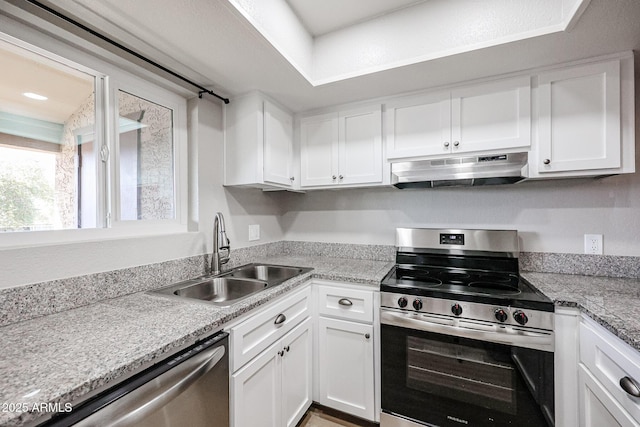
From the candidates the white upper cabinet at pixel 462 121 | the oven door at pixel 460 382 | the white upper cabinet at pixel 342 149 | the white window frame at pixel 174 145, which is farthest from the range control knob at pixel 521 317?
the white window frame at pixel 174 145

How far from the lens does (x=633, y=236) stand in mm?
1593

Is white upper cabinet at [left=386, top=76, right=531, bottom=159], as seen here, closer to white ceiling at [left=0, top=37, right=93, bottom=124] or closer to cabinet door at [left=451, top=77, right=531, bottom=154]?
cabinet door at [left=451, top=77, right=531, bottom=154]

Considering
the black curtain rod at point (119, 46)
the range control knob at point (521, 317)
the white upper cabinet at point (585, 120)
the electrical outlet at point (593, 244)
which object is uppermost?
the black curtain rod at point (119, 46)

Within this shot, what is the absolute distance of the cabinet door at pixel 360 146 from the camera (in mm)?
1940

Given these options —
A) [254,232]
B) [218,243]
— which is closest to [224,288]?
[218,243]

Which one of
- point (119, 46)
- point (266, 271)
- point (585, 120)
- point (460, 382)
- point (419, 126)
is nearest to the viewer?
point (119, 46)

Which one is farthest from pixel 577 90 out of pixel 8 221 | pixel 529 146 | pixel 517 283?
pixel 8 221

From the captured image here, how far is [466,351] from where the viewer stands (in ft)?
4.45

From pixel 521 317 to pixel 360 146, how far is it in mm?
1394

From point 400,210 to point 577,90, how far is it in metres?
1.22

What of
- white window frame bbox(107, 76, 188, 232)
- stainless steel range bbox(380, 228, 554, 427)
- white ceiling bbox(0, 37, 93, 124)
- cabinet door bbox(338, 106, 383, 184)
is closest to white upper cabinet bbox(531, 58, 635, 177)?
stainless steel range bbox(380, 228, 554, 427)

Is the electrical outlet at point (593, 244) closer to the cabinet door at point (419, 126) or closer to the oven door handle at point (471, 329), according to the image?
the oven door handle at point (471, 329)

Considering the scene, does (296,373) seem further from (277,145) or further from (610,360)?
(277,145)

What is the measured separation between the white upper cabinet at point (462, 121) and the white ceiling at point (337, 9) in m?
0.54
